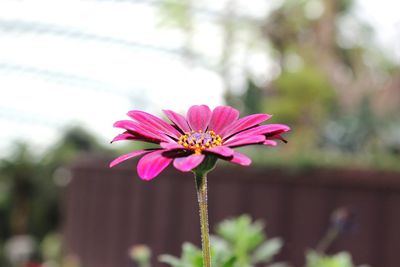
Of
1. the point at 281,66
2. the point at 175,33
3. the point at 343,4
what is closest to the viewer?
the point at 281,66

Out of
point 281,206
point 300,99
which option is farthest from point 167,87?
point 281,206

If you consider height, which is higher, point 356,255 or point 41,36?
point 41,36

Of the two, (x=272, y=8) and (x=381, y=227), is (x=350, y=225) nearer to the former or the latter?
(x=381, y=227)

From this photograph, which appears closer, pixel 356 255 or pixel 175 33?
pixel 356 255

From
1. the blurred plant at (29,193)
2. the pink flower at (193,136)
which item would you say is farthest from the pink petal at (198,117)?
the blurred plant at (29,193)

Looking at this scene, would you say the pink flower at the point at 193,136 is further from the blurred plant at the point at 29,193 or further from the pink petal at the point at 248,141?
the blurred plant at the point at 29,193

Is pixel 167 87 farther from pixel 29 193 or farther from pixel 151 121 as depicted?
pixel 151 121

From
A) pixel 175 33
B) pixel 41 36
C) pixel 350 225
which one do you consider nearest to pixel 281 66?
pixel 175 33
